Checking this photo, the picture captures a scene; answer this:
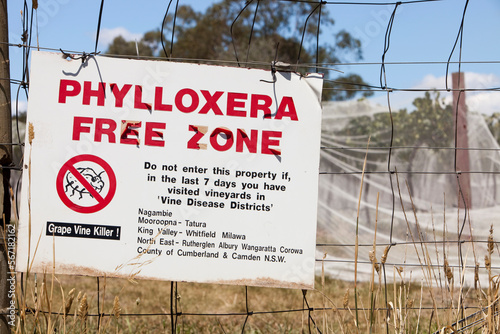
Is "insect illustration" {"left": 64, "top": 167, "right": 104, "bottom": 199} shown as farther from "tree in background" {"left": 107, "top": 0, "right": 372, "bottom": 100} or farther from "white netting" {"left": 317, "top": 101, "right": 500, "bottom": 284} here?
"tree in background" {"left": 107, "top": 0, "right": 372, "bottom": 100}

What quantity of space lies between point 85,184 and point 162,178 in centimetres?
29

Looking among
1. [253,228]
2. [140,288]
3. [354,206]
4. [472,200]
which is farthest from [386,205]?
[253,228]

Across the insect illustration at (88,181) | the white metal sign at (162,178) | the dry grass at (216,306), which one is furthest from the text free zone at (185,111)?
the dry grass at (216,306)

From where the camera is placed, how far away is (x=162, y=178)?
1.99m

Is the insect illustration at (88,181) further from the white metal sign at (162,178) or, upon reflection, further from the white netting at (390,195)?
the white netting at (390,195)

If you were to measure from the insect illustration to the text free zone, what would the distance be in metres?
0.13

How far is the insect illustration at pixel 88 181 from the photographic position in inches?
78.4

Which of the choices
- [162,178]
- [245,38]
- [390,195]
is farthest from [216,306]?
[245,38]

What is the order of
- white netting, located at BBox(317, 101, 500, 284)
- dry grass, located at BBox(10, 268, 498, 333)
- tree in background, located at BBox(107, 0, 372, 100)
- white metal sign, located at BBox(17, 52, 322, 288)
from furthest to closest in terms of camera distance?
tree in background, located at BBox(107, 0, 372, 100) < white netting, located at BBox(317, 101, 500, 284) < dry grass, located at BBox(10, 268, 498, 333) < white metal sign, located at BBox(17, 52, 322, 288)

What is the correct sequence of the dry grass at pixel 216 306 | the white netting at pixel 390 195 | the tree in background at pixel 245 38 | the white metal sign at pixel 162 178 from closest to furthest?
the white metal sign at pixel 162 178 < the dry grass at pixel 216 306 < the white netting at pixel 390 195 < the tree in background at pixel 245 38

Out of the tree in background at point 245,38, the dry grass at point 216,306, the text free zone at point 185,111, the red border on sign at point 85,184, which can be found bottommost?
the dry grass at point 216,306

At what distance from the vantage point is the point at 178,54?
893 inches

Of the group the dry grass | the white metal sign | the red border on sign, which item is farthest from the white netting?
the red border on sign

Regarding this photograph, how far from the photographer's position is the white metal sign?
198cm
